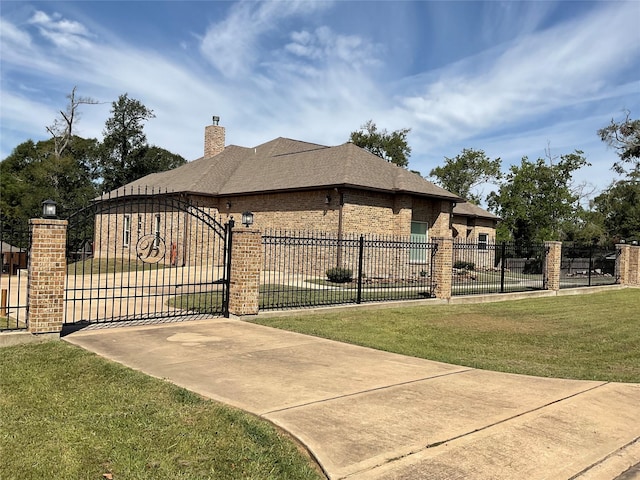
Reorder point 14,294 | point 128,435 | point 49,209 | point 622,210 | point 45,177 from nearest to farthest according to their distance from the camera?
point 128,435 < point 49,209 < point 14,294 < point 622,210 < point 45,177

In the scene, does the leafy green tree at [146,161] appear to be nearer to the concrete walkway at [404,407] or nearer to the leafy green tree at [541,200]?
the leafy green tree at [541,200]

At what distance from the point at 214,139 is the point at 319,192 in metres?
12.6

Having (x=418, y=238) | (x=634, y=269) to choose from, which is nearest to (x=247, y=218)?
(x=418, y=238)

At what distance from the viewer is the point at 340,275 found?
19.4 meters

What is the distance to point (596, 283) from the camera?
75.8ft

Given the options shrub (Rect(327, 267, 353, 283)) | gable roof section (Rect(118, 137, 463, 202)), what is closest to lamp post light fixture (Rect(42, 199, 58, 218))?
shrub (Rect(327, 267, 353, 283))

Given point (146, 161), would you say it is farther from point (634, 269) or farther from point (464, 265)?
point (634, 269)

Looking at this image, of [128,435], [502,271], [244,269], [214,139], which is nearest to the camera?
[128,435]

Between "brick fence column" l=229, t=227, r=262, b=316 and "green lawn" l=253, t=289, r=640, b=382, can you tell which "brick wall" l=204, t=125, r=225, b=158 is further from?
"brick fence column" l=229, t=227, r=262, b=316

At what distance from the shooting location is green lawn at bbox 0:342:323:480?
371 cm

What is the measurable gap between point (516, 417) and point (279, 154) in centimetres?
2578

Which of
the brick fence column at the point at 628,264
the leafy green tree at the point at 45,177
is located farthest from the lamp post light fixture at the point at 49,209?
the leafy green tree at the point at 45,177

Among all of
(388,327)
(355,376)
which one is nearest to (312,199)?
(388,327)

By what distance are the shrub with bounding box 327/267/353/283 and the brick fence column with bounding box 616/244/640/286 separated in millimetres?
13011
